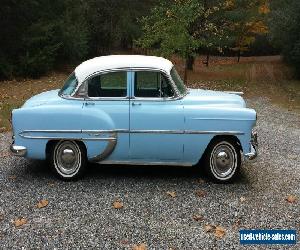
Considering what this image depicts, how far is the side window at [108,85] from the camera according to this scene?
6.94m

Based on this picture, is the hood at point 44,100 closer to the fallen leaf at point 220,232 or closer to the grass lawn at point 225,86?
the fallen leaf at point 220,232

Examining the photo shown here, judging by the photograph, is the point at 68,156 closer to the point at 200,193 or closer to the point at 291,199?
the point at 200,193

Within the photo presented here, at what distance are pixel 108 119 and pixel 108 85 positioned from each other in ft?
2.32

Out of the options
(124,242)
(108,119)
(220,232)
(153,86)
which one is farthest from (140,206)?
(153,86)

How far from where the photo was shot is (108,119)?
6777 mm

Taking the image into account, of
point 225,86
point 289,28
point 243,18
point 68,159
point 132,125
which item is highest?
point 243,18

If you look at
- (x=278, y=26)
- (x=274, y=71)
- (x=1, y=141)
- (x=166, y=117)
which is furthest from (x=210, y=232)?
(x=274, y=71)

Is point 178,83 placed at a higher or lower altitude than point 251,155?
higher

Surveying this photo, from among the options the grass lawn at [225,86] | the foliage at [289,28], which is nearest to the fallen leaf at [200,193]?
the grass lawn at [225,86]

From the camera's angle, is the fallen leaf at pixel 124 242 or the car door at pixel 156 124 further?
the car door at pixel 156 124

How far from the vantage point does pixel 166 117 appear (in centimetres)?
673

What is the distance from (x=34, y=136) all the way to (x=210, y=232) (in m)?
3.34

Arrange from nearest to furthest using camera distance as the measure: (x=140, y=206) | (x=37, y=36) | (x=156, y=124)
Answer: (x=140, y=206)
(x=156, y=124)
(x=37, y=36)

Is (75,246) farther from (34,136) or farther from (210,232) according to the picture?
(34,136)
